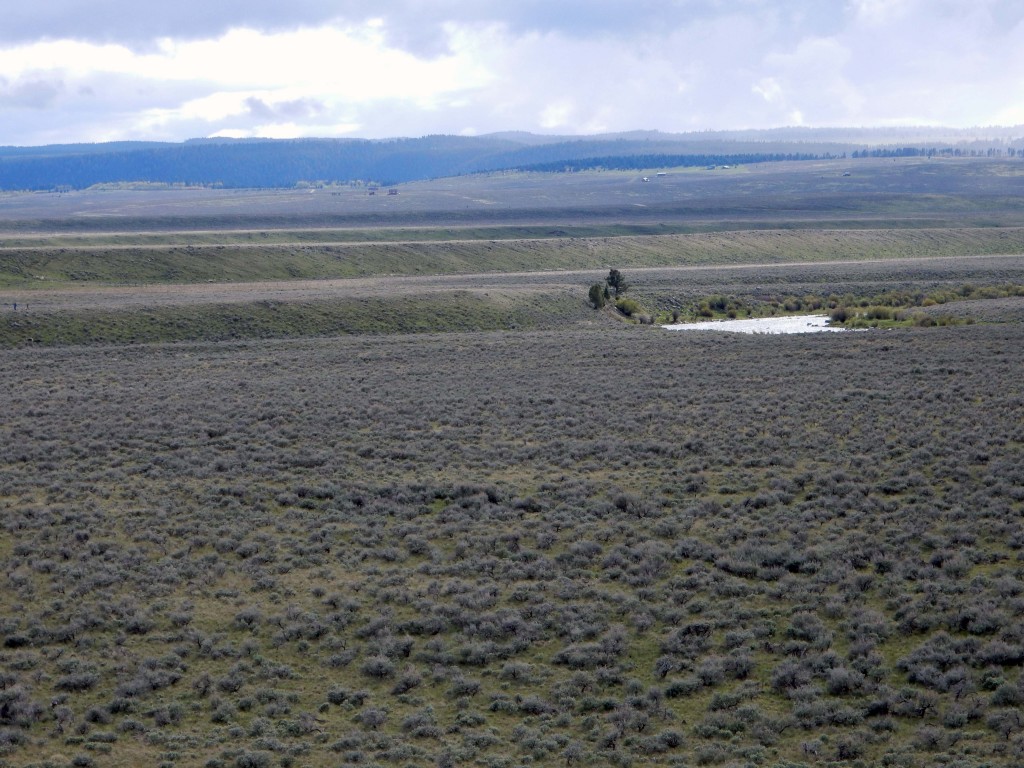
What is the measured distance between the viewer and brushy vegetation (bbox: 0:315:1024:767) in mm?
12750

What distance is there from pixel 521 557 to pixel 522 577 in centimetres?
84

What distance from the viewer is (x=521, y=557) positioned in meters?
18.4

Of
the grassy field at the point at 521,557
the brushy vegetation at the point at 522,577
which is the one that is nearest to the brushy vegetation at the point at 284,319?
the grassy field at the point at 521,557

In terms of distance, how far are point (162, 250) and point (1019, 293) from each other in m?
60.8

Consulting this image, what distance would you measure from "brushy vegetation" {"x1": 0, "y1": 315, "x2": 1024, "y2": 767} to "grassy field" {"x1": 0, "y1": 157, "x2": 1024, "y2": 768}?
64 millimetres

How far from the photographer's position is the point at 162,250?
7781cm

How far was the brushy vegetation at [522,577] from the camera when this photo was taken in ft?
41.8

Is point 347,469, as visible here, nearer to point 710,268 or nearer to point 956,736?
point 956,736

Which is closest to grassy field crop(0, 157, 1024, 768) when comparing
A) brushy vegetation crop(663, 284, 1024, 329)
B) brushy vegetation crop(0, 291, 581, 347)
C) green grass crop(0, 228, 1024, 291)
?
brushy vegetation crop(0, 291, 581, 347)

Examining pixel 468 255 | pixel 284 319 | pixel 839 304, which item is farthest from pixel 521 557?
pixel 468 255

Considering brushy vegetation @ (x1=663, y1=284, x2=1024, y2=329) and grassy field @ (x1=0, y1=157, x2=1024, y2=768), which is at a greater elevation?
brushy vegetation @ (x1=663, y1=284, x2=1024, y2=329)

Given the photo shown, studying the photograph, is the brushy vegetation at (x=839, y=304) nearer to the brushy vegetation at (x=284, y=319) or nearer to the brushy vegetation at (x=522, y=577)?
the brushy vegetation at (x=284, y=319)

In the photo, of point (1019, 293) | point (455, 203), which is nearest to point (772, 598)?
point (1019, 293)

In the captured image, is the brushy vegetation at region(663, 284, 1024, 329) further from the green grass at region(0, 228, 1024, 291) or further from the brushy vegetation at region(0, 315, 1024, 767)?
the brushy vegetation at region(0, 315, 1024, 767)
